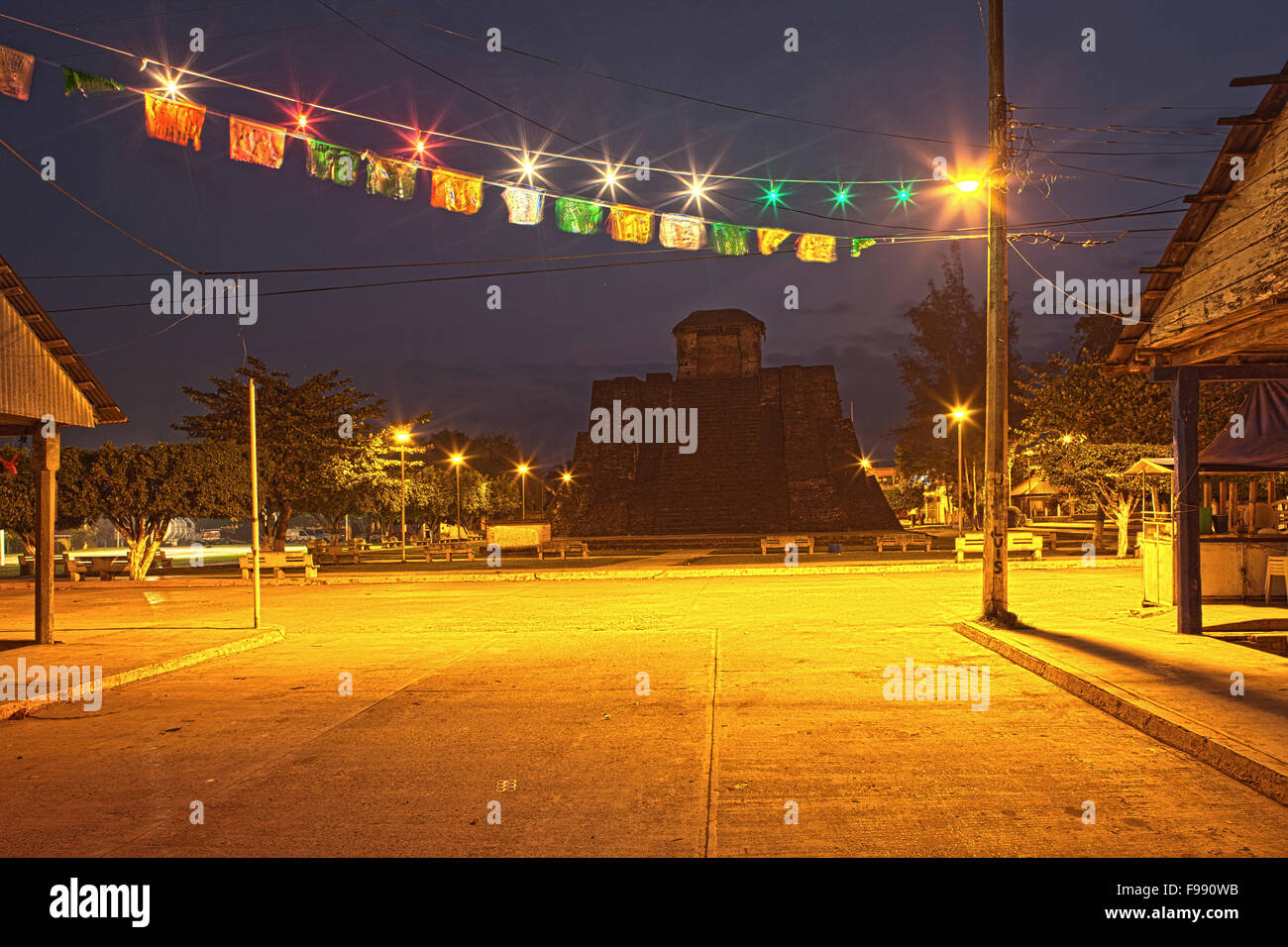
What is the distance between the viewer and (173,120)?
1130cm

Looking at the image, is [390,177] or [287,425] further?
[287,425]

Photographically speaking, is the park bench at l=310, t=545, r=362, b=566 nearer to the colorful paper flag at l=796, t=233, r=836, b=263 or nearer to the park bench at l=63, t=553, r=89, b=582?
the park bench at l=63, t=553, r=89, b=582

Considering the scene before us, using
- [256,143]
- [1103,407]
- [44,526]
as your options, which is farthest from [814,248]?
[1103,407]

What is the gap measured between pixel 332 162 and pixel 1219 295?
38.0ft

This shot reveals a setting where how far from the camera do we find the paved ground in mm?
4719

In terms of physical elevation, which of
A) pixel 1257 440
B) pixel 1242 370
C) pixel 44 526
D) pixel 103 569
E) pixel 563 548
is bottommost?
pixel 103 569

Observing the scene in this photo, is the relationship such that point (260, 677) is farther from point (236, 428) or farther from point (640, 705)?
point (236, 428)

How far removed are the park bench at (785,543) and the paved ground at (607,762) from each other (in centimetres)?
1985

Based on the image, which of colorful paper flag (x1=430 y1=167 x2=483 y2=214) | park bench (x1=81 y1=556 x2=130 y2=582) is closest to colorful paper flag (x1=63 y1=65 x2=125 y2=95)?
colorful paper flag (x1=430 y1=167 x2=483 y2=214)

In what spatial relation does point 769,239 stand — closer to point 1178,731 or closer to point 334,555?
point 1178,731

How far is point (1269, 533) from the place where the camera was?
1349 centimetres

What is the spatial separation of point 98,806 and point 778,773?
168 inches

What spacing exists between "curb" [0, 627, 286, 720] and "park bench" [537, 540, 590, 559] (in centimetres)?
1931
